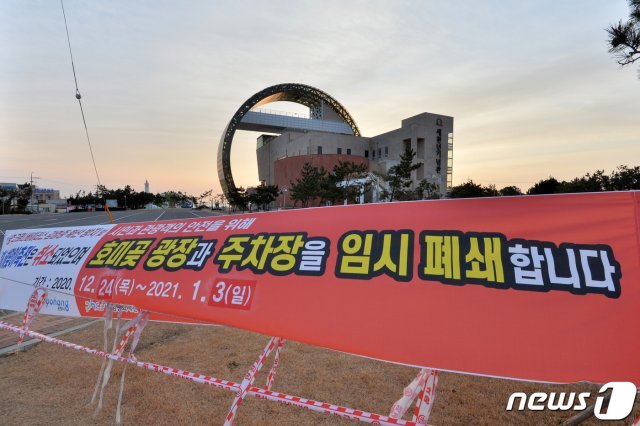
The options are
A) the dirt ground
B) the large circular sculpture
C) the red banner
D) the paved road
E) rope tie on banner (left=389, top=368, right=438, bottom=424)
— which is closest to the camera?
the red banner

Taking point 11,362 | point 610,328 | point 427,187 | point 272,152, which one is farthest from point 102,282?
point 272,152

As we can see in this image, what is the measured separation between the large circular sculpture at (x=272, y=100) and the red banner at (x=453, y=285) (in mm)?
80707

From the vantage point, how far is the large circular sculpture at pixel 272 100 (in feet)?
262

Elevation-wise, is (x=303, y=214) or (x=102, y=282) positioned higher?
(x=303, y=214)

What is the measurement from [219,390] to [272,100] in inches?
3501

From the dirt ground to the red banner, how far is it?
4.63ft

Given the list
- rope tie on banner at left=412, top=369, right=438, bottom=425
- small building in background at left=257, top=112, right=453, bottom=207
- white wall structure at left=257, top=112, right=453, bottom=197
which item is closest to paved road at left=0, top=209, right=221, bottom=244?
rope tie on banner at left=412, top=369, right=438, bottom=425

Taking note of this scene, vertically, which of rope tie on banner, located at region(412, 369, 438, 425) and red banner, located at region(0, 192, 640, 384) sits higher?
red banner, located at region(0, 192, 640, 384)

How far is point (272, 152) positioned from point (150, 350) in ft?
273

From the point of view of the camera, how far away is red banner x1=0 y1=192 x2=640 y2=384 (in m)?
1.96

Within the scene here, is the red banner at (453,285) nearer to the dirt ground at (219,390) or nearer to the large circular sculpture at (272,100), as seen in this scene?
the dirt ground at (219,390)

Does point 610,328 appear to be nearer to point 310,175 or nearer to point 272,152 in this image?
point 310,175

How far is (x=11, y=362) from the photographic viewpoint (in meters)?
4.76

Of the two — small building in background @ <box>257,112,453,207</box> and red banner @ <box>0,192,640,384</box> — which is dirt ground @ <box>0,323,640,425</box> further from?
small building in background @ <box>257,112,453,207</box>
